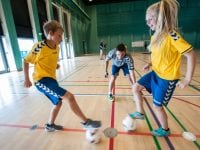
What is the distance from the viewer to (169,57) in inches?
62.0

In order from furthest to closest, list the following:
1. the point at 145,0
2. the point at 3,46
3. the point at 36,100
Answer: the point at 145,0 → the point at 3,46 → the point at 36,100

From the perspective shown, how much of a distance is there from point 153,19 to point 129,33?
21.7 meters

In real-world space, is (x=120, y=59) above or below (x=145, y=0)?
below

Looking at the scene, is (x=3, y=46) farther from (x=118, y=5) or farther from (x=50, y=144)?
(x=118, y=5)

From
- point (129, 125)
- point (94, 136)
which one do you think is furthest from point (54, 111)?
point (129, 125)

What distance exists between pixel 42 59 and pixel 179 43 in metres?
1.52

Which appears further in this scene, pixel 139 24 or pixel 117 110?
pixel 139 24

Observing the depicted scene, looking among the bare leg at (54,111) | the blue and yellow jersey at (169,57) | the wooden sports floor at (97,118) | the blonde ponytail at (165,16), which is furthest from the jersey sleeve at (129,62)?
the bare leg at (54,111)

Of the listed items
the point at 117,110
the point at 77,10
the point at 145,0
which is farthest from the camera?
the point at 145,0

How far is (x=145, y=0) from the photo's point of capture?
20984mm

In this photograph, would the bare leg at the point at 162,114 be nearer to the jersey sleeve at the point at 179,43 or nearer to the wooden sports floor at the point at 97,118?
the wooden sports floor at the point at 97,118

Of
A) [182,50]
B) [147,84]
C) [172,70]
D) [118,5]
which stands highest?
[118,5]

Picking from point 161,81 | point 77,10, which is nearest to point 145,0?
point 77,10

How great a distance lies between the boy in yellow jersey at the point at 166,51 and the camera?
1449 millimetres
